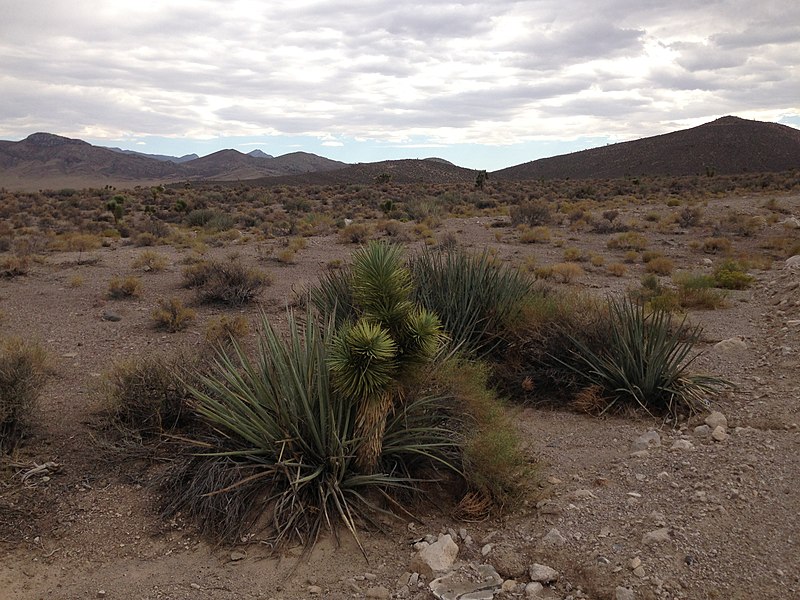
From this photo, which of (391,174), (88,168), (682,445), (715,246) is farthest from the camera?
(88,168)

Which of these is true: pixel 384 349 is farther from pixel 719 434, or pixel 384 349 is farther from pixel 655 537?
pixel 719 434

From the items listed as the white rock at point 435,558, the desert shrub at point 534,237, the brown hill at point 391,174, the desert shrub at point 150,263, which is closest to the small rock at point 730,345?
the white rock at point 435,558

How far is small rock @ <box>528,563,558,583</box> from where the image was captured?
4.09 metres

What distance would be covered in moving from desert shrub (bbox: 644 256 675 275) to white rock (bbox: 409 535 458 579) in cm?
1370

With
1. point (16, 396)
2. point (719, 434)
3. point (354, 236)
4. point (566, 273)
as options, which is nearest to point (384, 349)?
point (719, 434)

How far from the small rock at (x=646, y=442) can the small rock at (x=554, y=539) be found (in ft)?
5.81

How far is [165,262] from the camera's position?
16719 millimetres

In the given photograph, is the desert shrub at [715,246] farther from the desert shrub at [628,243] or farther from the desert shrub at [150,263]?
the desert shrub at [150,263]

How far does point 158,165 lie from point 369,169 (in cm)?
6952

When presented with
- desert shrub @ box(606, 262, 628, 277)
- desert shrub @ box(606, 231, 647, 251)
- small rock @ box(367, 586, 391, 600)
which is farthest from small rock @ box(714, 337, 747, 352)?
desert shrub @ box(606, 231, 647, 251)

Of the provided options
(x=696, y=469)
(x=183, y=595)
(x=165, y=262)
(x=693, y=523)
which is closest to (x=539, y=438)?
(x=696, y=469)

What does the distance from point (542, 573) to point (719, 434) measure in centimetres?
282

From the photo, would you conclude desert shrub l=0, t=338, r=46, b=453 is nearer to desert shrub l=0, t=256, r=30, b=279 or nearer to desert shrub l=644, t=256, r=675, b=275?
desert shrub l=0, t=256, r=30, b=279

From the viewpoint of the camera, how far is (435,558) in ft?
14.2
